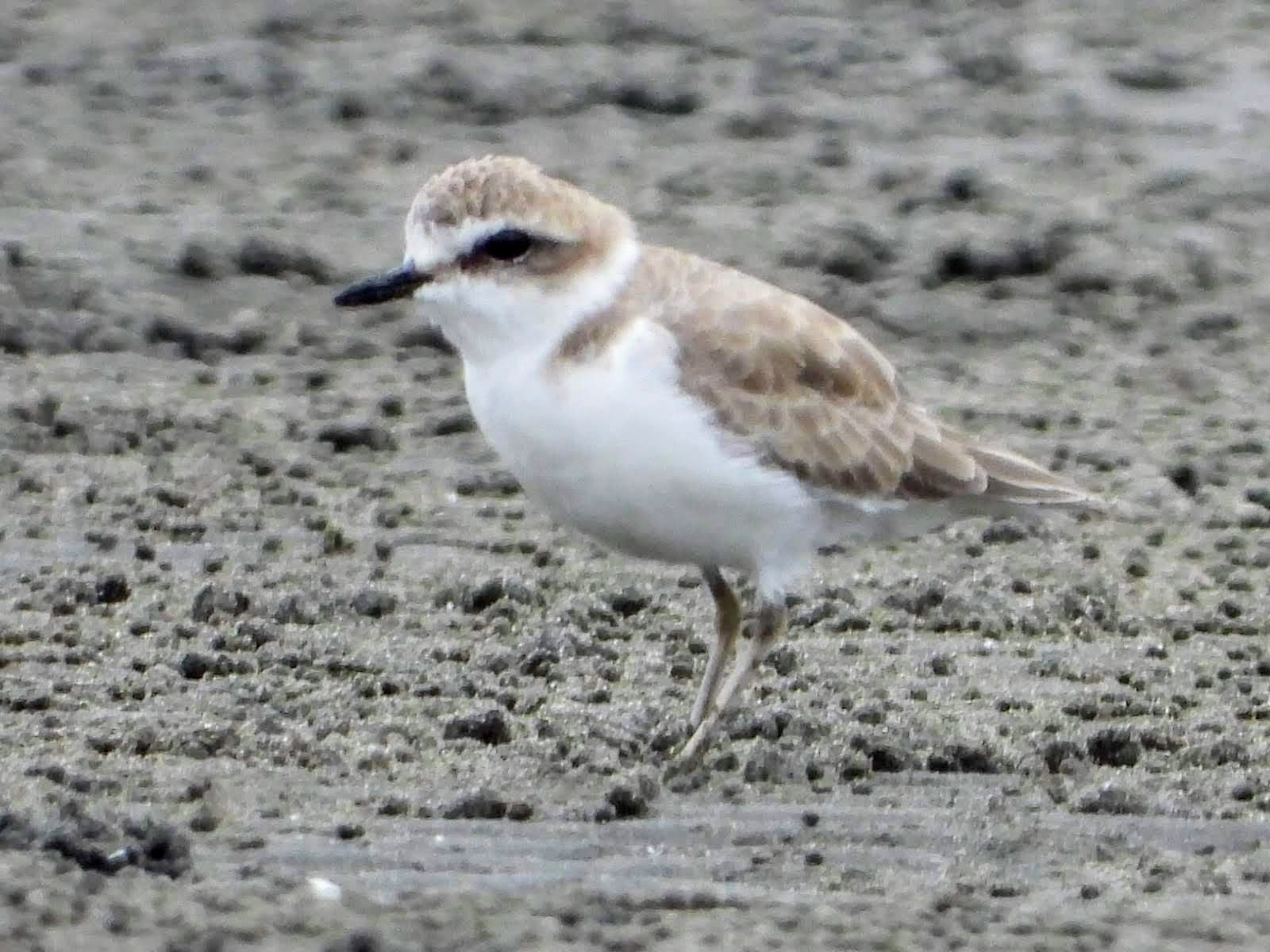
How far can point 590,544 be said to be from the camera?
8648mm

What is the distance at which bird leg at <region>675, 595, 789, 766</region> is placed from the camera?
691 cm

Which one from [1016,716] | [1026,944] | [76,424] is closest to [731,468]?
[1016,716]

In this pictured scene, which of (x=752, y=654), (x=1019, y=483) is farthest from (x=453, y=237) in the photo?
(x=1019, y=483)

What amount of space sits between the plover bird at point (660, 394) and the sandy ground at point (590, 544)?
1.65ft

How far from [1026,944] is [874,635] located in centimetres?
253

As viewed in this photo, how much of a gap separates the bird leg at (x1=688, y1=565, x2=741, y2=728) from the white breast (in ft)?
1.45

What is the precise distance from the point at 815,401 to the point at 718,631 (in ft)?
2.19

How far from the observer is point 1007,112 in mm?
13367

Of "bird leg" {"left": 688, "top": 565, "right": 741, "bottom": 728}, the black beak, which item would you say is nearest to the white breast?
the black beak

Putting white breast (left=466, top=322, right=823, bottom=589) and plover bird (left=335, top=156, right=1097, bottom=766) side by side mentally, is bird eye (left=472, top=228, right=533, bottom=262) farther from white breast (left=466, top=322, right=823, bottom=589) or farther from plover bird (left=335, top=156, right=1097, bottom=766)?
white breast (left=466, top=322, right=823, bottom=589)

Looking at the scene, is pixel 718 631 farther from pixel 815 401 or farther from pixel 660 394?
pixel 660 394

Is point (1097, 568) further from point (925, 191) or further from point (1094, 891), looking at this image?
point (925, 191)

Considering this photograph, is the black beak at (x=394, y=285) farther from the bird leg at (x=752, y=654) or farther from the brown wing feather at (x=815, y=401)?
the bird leg at (x=752, y=654)

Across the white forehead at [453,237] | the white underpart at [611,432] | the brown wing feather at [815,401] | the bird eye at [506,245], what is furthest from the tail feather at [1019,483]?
the white forehead at [453,237]
